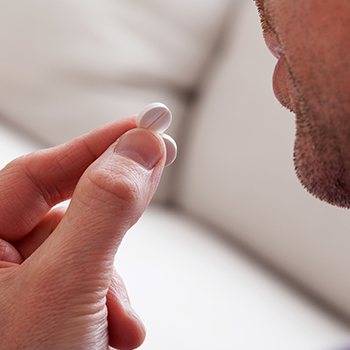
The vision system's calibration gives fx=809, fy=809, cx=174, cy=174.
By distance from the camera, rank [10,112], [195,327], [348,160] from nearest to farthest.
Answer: [348,160] → [195,327] → [10,112]

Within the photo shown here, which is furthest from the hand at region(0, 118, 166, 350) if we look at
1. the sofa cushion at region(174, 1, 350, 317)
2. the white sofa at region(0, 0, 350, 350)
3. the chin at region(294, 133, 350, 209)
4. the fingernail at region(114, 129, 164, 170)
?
the sofa cushion at region(174, 1, 350, 317)

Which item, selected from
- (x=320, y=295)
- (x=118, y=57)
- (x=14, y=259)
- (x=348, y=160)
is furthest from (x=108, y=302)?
(x=118, y=57)

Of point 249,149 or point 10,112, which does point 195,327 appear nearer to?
point 249,149

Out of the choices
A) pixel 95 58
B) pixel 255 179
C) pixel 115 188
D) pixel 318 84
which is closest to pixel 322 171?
pixel 318 84

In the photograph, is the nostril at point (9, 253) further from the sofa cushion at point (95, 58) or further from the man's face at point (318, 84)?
the sofa cushion at point (95, 58)

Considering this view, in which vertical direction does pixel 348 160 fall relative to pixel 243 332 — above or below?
above

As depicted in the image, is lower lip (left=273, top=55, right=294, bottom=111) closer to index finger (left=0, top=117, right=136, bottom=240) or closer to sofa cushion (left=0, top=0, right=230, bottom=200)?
index finger (left=0, top=117, right=136, bottom=240)

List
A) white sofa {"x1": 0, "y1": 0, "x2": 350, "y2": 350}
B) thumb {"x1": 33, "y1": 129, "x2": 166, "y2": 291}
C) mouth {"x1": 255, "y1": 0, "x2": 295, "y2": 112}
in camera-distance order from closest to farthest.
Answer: thumb {"x1": 33, "y1": 129, "x2": 166, "y2": 291}
mouth {"x1": 255, "y1": 0, "x2": 295, "y2": 112}
white sofa {"x1": 0, "y1": 0, "x2": 350, "y2": 350}

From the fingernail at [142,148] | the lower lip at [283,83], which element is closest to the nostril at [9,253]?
the fingernail at [142,148]
